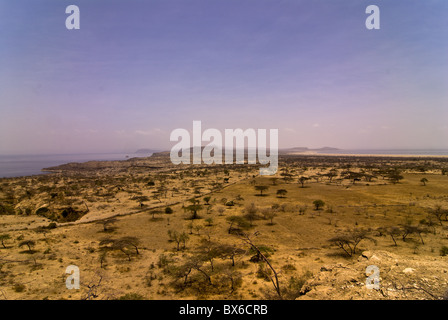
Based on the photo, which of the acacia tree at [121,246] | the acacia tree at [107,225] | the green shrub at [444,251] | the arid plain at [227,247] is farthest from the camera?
the acacia tree at [107,225]

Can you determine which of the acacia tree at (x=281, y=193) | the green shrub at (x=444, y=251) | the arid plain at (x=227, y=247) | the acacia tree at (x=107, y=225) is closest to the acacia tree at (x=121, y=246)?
the arid plain at (x=227, y=247)

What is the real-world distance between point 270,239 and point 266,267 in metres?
5.17

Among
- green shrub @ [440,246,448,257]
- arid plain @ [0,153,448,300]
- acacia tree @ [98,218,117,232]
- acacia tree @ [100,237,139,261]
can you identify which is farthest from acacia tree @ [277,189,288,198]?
acacia tree @ [98,218,117,232]

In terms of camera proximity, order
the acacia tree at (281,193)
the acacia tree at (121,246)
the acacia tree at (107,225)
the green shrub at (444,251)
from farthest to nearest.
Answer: the acacia tree at (281,193) → the acacia tree at (107,225) → the acacia tree at (121,246) → the green shrub at (444,251)

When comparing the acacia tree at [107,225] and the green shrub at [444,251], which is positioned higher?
the green shrub at [444,251]

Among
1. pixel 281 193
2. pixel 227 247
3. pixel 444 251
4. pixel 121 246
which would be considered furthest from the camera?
pixel 281 193

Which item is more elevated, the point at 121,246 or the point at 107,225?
the point at 121,246

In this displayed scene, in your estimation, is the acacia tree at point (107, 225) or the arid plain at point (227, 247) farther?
the acacia tree at point (107, 225)

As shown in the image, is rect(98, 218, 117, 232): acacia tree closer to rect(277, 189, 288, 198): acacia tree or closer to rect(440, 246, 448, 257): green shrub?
rect(277, 189, 288, 198): acacia tree

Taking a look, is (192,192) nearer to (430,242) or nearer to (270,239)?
(270,239)

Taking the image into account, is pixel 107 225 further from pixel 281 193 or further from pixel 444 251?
pixel 444 251

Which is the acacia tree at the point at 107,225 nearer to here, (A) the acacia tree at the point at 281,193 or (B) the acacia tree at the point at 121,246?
(B) the acacia tree at the point at 121,246

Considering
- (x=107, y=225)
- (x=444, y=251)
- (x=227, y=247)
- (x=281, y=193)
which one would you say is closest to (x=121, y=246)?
(x=107, y=225)
